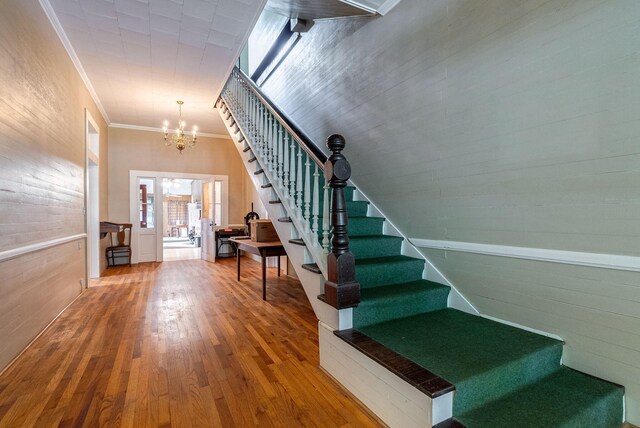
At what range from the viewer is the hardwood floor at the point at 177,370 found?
1.69 meters

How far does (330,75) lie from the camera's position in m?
3.72

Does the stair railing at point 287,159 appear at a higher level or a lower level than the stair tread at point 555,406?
higher

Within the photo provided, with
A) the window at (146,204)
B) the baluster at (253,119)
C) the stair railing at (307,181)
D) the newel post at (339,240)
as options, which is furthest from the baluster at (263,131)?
the window at (146,204)

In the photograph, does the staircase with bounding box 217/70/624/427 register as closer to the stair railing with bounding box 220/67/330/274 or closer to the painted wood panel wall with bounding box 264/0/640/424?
the stair railing with bounding box 220/67/330/274

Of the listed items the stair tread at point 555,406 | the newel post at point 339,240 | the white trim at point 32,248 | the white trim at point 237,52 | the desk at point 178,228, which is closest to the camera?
the stair tread at point 555,406

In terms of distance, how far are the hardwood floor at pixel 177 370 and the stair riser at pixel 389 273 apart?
762 mm

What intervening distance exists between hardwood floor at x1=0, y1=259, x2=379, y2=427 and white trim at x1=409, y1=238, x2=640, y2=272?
4.53 feet

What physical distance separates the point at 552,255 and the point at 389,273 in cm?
114

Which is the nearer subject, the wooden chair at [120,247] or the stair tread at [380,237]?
the stair tread at [380,237]

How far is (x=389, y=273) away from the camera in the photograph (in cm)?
254

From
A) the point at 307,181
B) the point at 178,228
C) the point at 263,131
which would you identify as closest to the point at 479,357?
the point at 307,181

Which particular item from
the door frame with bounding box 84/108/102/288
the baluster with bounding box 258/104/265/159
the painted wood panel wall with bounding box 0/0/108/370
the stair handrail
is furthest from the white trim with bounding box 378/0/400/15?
the door frame with bounding box 84/108/102/288

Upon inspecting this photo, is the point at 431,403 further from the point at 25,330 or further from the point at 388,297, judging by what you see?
the point at 25,330

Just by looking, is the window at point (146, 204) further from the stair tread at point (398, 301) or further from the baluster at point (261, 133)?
the stair tread at point (398, 301)
